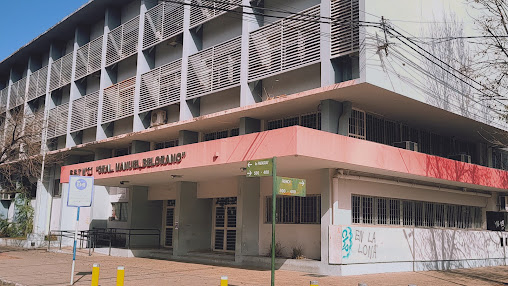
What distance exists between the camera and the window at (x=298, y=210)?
1709 cm

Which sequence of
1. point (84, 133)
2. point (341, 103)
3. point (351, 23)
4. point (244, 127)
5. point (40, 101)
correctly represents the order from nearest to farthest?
point (351, 23) → point (341, 103) → point (244, 127) → point (84, 133) → point (40, 101)

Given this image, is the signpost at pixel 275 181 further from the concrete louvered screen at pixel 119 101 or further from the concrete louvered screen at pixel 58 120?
the concrete louvered screen at pixel 58 120

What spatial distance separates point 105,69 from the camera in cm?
2761

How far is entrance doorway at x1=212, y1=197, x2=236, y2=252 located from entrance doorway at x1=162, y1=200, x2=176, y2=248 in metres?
3.89

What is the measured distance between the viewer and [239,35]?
66.3 feet

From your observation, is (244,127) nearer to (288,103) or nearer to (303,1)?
(288,103)

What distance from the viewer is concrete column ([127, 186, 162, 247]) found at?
24.8m

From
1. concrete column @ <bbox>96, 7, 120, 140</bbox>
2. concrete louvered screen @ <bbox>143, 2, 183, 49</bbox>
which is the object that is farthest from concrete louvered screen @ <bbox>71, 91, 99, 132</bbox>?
concrete louvered screen @ <bbox>143, 2, 183, 49</bbox>

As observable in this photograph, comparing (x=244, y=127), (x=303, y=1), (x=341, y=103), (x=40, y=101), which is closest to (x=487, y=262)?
(x=341, y=103)

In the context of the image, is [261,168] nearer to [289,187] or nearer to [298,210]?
[289,187]

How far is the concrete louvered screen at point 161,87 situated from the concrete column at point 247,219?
597 centimetres

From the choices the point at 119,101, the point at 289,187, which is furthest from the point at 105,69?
the point at 289,187

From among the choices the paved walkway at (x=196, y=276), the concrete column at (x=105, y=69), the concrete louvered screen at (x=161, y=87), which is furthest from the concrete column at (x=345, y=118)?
the concrete column at (x=105, y=69)

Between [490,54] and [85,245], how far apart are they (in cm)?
2323
